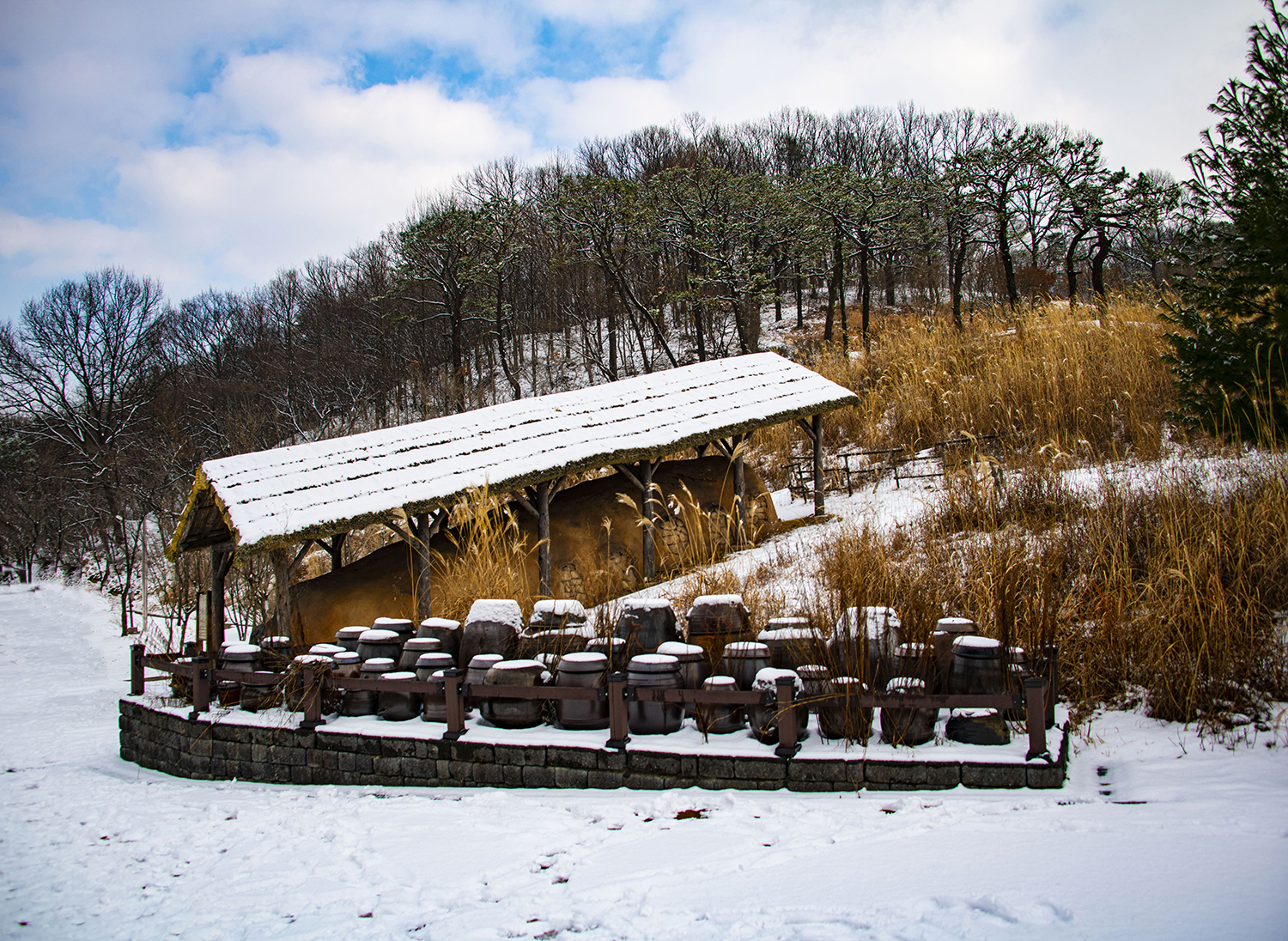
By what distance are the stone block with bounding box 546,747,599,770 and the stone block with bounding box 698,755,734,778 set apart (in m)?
0.55

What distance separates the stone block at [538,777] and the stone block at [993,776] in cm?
201

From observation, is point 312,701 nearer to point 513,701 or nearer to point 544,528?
point 513,701

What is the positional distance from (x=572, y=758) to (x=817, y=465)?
7.53 meters

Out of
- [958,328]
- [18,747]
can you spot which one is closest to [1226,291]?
[958,328]

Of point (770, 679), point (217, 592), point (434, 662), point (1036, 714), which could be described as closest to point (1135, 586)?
point (1036, 714)

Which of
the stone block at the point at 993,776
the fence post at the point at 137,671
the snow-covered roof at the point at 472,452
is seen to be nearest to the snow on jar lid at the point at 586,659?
the stone block at the point at 993,776

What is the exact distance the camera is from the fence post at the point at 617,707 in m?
3.93

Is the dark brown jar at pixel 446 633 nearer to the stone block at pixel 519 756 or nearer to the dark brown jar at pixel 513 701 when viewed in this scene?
the dark brown jar at pixel 513 701

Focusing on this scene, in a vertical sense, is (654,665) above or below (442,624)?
below

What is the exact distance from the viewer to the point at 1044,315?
12.1 metres

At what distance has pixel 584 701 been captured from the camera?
4.26 meters

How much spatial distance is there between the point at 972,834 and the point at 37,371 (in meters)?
32.2

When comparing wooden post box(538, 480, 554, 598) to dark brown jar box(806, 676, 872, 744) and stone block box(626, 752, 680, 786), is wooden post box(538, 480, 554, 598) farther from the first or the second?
dark brown jar box(806, 676, 872, 744)

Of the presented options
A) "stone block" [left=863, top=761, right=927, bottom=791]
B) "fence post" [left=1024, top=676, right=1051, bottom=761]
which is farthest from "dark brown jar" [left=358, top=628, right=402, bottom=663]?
"fence post" [left=1024, top=676, right=1051, bottom=761]
